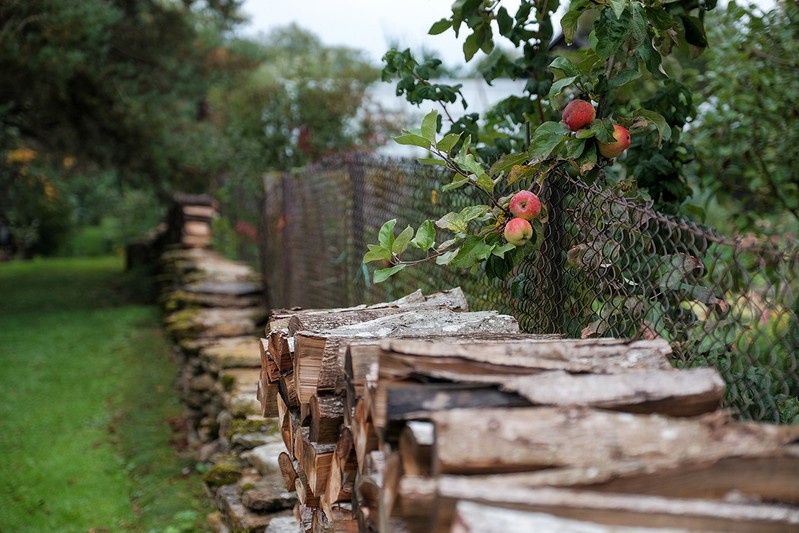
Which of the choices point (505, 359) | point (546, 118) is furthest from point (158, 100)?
point (505, 359)

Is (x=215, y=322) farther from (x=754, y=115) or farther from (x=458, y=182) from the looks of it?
(x=458, y=182)

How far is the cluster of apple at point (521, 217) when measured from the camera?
2270mm

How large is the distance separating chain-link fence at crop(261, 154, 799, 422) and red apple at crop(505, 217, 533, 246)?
20 centimetres

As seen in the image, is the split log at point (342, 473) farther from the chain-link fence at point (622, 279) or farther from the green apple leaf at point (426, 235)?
the chain-link fence at point (622, 279)

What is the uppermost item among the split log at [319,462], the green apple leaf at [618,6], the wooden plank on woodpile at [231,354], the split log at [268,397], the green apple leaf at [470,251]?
the green apple leaf at [618,6]

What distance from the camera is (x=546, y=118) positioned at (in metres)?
3.54

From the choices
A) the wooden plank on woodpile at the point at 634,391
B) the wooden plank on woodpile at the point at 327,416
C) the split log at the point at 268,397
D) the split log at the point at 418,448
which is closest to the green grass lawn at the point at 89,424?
the split log at the point at 268,397

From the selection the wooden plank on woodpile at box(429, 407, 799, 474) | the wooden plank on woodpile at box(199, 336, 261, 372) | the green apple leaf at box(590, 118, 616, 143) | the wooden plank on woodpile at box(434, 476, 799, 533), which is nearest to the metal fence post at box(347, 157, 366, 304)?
the wooden plank on woodpile at box(199, 336, 261, 372)

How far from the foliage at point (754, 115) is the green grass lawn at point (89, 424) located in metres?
4.21

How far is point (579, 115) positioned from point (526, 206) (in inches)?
13.6

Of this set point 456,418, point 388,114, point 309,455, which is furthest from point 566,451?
point 388,114

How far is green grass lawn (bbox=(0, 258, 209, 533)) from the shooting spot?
499cm

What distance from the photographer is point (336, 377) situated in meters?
2.09

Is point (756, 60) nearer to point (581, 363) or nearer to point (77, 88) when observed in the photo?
point (581, 363)
